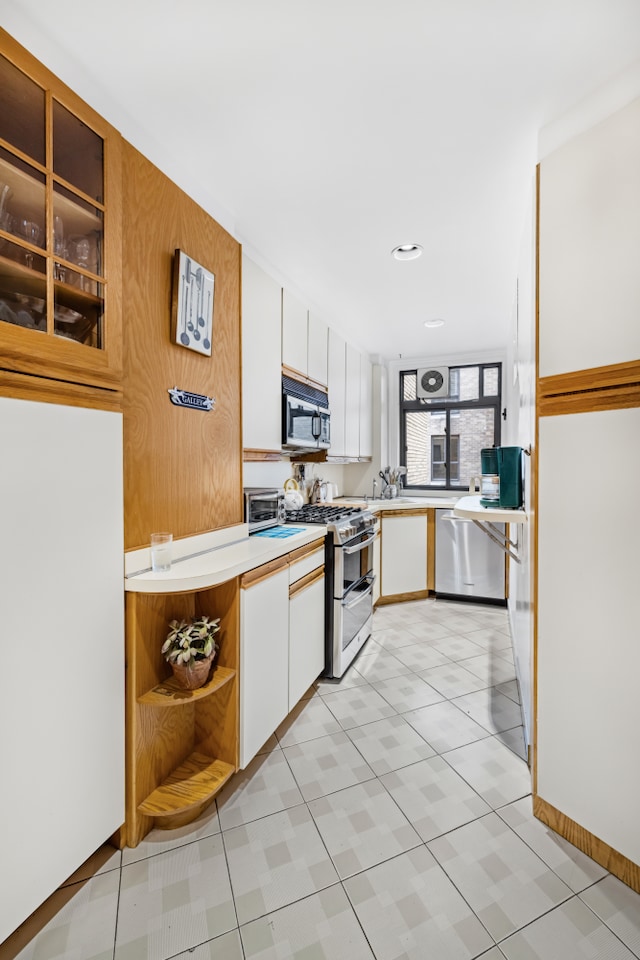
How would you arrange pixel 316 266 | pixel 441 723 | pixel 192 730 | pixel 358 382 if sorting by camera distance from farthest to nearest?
pixel 358 382 → pixel 316 266 → pixel 441 723 → pixel 192 730

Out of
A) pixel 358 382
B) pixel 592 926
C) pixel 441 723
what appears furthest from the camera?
pixel 358 382

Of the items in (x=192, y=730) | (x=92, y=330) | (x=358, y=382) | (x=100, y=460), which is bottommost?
(x=192, y=730)

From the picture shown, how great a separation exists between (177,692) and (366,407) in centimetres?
349

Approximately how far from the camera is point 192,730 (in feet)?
5.95

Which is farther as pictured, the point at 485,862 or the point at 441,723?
the point at 441,723

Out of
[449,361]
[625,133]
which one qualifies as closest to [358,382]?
[449,361]

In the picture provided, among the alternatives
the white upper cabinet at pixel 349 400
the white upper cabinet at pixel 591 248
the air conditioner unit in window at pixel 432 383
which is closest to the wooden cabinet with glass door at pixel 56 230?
the white upper cabinet at pixel 591 248

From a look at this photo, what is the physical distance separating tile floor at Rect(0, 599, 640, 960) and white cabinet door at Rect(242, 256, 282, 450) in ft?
5.10

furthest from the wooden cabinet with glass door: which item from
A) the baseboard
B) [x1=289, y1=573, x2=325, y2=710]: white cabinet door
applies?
the baseboard

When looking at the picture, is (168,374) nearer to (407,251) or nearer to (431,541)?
(407,251)

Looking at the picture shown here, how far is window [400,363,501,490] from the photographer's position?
4.63 m

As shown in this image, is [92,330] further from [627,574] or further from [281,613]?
[627,574]

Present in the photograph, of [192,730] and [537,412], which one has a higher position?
[537,412]

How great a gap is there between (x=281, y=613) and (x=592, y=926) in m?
1.37
